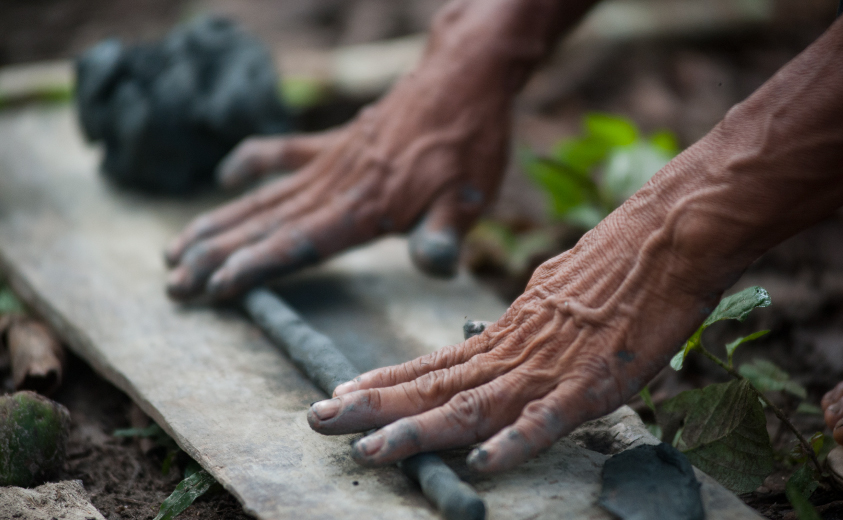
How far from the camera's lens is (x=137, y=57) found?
106 inches

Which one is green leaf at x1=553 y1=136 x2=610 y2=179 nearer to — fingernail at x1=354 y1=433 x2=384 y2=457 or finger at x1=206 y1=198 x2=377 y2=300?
finger at x1=206 y1=198 x2=377 y2=300

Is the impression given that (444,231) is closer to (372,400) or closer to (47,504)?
(372,400)

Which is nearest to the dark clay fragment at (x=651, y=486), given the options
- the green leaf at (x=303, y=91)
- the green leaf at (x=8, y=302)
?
the green leaf at (x=8, y=302)

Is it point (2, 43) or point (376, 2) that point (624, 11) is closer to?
point (376, 2)

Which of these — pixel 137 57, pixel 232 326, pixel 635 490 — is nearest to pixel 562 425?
pixel 635 490

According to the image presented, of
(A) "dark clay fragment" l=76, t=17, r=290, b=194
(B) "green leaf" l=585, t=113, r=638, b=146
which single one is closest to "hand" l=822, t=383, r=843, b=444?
(B) "green leaf" l=585, t=113, r=638, b=146

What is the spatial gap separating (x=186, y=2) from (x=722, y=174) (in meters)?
4.43

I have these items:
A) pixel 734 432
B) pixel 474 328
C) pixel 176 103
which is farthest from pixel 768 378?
pixel 176 103

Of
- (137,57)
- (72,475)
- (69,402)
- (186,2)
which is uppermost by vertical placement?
(186,2)

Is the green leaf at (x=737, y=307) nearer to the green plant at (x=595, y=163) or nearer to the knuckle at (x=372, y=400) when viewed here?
the knuckle at (x=372, y=400)

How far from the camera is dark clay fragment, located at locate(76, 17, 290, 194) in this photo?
8.30ft

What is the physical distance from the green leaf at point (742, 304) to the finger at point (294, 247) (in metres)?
0.99

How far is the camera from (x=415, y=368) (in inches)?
53.9

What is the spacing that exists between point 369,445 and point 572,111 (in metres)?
3.11
